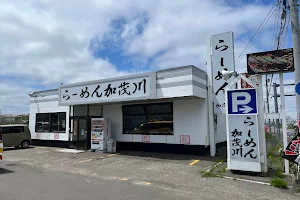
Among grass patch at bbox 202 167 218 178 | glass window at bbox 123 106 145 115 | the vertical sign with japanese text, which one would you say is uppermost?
the vertical sign with japanese text

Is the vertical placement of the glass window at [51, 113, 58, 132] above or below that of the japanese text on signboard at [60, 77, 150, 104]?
below

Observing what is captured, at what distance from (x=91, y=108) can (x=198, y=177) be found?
33.2ft

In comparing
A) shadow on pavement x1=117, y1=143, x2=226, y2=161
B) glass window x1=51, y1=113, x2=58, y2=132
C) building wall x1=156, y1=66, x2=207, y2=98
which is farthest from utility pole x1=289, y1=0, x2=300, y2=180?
glass window x1=51, y1=113, x2=58, y2=132

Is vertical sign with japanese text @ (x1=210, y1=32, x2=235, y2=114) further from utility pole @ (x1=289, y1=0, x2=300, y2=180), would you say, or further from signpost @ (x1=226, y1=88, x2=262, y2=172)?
utility pole @ (x1=289, y1=0, x2=300, y2=180)

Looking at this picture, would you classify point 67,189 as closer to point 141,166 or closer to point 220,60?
point 141,166

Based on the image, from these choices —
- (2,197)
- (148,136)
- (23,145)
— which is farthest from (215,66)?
(23,145)

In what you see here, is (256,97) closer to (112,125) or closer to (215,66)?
(215,66)

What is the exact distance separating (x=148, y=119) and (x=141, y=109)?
2.43ft

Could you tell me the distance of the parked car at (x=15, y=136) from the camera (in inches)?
615

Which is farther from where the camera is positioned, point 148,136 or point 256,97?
point 148,136

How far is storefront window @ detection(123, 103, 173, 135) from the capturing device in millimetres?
12789

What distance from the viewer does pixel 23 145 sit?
16422mm

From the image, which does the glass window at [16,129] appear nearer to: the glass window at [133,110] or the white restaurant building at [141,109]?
the white restaurant building at [141,109]

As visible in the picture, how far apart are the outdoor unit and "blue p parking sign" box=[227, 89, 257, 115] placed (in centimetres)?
773
